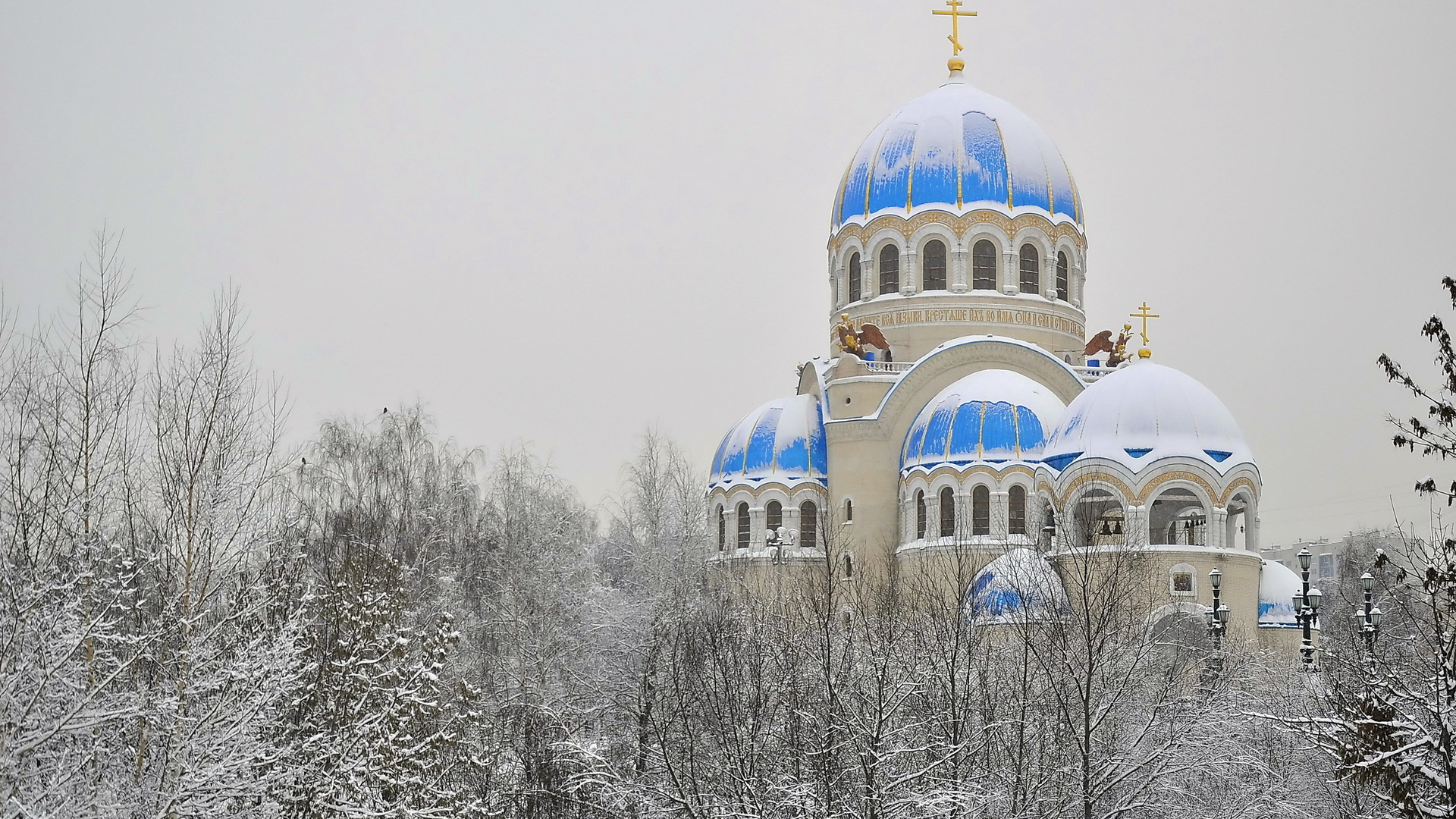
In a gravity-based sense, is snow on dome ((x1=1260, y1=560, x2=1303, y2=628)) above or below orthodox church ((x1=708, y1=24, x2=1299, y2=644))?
below

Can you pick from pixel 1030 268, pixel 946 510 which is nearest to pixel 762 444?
pixel 946 510

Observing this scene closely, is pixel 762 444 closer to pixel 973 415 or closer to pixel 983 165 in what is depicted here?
pixel 973 415

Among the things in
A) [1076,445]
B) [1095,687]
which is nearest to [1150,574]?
[1076,445]

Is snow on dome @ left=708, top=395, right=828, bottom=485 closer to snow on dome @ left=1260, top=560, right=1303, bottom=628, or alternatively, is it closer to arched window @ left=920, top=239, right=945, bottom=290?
arched window @ left=920, top=239, right=945, bottom=290

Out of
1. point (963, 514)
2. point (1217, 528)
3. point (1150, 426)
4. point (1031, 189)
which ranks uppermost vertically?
point (1031, 189)

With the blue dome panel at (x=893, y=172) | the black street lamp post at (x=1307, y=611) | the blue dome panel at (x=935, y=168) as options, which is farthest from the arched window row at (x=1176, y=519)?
the blue dome panel at (x=893, y=172)

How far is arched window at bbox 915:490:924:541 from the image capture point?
110 ft

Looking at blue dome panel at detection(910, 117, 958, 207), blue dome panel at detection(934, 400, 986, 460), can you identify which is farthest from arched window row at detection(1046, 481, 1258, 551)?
blue dome panel at detection(910, 117, 958, 207)

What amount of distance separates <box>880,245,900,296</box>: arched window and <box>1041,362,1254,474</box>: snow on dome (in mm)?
8203

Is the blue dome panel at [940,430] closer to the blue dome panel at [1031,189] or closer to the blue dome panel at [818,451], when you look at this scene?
the blue dome panel at [818,451]

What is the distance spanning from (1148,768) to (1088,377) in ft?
66.9

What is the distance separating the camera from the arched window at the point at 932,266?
3716cm

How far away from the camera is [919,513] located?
33.7 metres

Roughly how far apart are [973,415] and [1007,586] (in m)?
6.17
